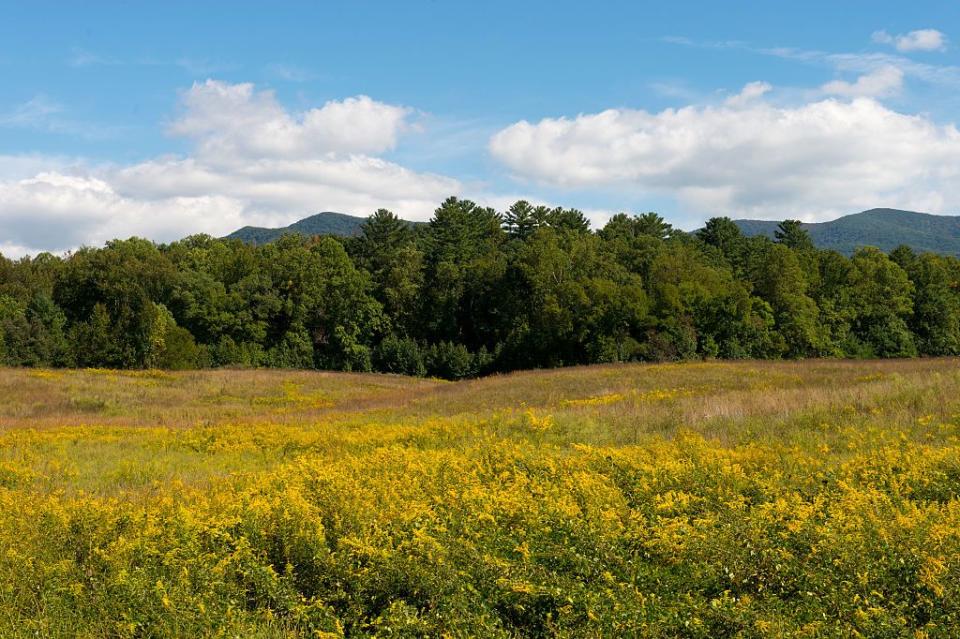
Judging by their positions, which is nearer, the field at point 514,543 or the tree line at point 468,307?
the field at point 514,543

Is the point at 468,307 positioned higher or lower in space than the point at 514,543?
higher

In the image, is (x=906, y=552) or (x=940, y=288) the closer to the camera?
(x=906, y=552)

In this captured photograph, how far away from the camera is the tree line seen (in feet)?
198

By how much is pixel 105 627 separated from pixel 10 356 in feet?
230

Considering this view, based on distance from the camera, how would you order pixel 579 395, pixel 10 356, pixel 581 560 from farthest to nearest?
1. pixel 10 356
2. pixel 579 395
3. pixel 581 560

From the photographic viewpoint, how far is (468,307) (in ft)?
254

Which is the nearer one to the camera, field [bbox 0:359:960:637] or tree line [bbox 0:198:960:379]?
field [bbox 0:359:960:637]

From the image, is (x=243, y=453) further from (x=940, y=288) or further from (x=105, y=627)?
(x=940, y=288)

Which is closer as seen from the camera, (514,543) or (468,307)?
(514,543)

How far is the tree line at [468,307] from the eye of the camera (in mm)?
60469

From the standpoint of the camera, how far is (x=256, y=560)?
6.72 meters

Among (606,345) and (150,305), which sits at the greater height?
(150,305)

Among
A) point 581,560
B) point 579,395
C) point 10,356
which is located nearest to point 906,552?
point 581,560

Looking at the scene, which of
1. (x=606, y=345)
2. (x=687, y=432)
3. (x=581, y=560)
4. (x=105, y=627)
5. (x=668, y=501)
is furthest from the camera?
(x=606, y=345)
